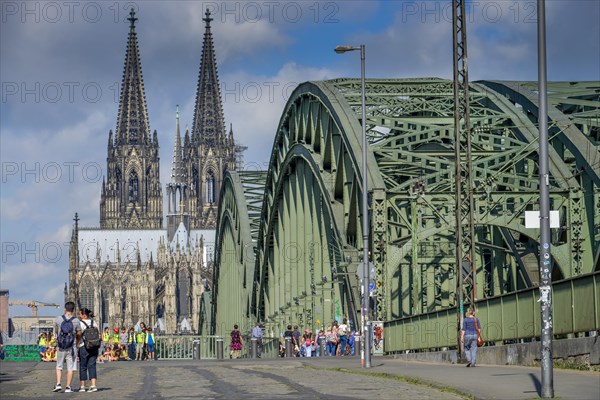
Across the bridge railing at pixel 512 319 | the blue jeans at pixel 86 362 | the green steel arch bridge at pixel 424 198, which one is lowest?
the blue jeans at pixel 86 362

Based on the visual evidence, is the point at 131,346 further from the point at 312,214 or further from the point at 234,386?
the point at 234,386

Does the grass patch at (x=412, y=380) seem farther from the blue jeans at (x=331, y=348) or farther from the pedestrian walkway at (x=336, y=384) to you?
the blue jeans at (x=331, y=348)

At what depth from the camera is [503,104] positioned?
A: 50625 mm

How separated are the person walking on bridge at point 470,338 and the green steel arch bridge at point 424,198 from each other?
843mm

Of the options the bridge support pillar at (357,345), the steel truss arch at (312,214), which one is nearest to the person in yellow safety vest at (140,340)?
the steel truss arch at (312,214)

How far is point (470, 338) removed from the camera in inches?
1174

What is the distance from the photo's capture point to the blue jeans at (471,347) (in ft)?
97.7

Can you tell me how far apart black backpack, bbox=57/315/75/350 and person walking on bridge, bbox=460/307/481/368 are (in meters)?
8.70

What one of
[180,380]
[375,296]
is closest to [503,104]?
[375,296]

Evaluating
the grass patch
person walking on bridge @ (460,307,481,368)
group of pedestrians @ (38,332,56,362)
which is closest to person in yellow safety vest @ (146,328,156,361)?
group of pedestrians @ (38,332,56,362)

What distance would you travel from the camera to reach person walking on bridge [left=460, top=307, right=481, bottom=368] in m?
29.8

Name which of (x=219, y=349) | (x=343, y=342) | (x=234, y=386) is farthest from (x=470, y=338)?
(x=219, y=349)

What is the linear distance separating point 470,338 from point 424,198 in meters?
13.4

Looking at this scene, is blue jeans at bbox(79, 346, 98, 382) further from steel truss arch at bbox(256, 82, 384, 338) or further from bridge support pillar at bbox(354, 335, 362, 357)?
bridge support pillar at bbox(354, 335, 362, 357)
